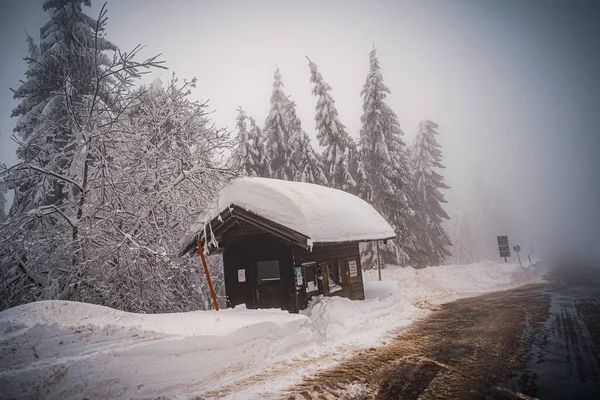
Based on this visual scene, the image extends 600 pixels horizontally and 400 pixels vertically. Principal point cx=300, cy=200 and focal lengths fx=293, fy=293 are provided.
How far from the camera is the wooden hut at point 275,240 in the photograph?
1062 cm

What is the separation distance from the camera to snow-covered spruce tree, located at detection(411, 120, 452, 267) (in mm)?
25969

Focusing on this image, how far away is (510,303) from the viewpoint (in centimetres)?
1266

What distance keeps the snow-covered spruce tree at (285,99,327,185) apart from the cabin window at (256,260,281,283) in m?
12.6

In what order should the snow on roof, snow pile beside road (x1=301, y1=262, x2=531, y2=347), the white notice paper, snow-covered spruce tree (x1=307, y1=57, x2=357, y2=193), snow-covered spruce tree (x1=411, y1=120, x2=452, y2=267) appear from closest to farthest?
1. snow pile beside road (x1=301, y1=262, x2=531, y2=347)
2. the snow on roof
3. the white notice paper
4. snow-covered spruce tree (x1=307, y1=57, x2=357, y2=193)
5. snow-covered spruce tree (x1=411, y1=120, x2=452, y2=267)

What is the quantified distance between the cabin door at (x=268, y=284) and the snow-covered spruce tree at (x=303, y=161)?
1267cm

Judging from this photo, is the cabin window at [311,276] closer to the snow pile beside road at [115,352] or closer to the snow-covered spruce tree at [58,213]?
the snow pile beside road at [115,352]

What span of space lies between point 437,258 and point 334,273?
16.8 m

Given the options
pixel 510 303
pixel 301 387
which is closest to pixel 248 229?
pixel 301 387

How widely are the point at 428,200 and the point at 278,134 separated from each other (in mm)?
16231

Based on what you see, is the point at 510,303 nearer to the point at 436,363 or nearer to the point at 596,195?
the point at 436,363

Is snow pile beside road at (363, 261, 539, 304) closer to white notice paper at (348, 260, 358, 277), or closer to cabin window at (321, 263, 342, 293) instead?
white notice paper at (348, 260, 358, 277)

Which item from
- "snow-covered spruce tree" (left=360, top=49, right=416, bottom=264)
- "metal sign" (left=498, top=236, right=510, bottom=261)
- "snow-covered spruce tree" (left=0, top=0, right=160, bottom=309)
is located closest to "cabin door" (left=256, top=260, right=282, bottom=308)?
"snow-covered spruce tree" (left=0, top=0, right=160, bottom=309)

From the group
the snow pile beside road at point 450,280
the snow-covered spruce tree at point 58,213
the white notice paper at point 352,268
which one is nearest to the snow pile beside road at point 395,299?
the snow pile beside road at point 450,280

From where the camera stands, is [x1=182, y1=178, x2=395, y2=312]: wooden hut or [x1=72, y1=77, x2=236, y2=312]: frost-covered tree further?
[x1=182, y1=178, x2=395, y2=312]: wooden hut
